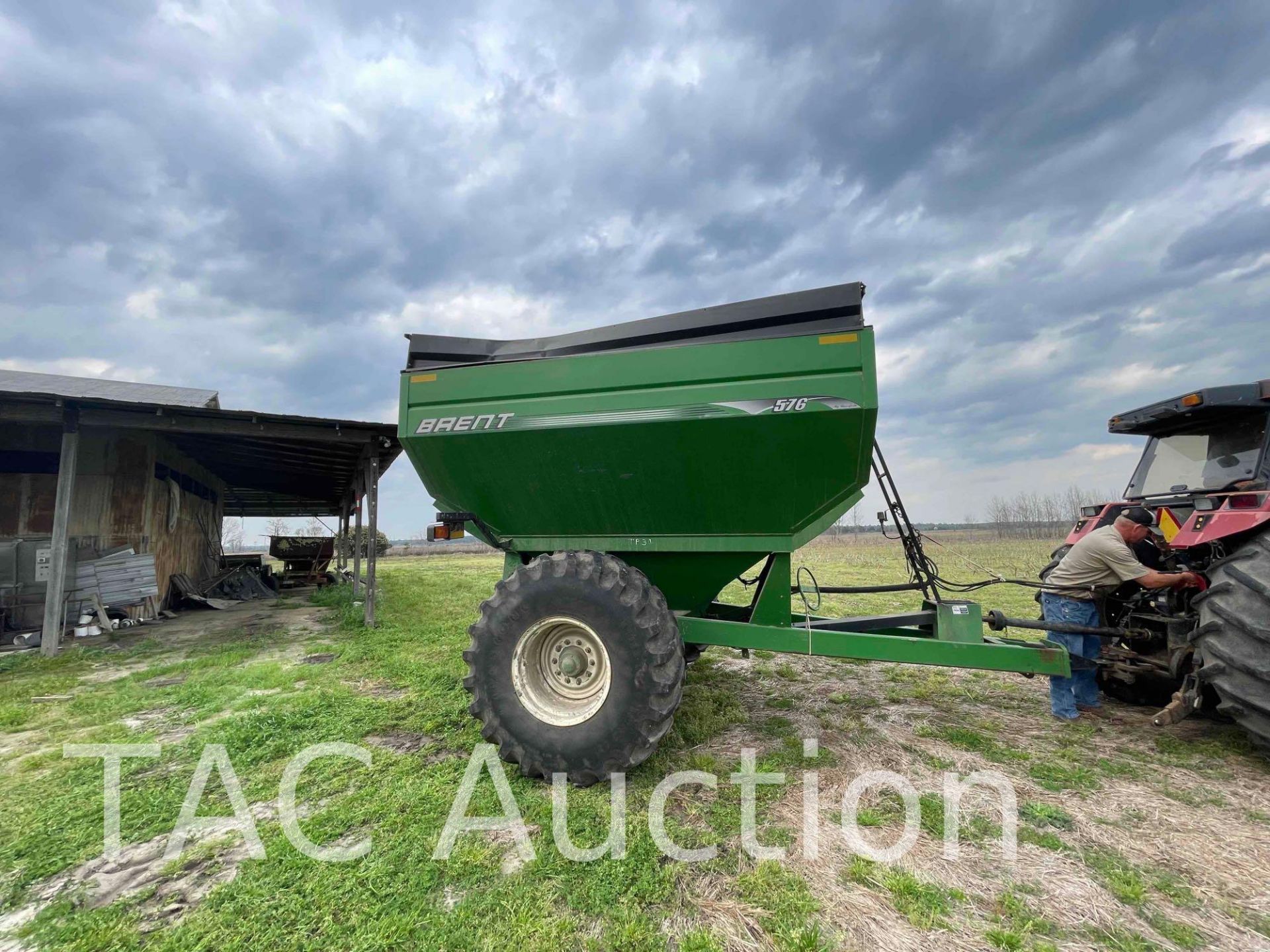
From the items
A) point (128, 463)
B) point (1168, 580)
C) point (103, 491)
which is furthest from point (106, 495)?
point (1168, 580)

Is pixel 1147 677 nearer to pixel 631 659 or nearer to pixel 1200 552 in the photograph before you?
pixel 1200 552

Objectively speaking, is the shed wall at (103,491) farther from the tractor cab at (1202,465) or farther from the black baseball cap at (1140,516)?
the tractor cab at (1202,465)

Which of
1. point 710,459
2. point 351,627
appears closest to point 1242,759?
point 710,459

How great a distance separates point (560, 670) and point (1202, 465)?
16.8ft

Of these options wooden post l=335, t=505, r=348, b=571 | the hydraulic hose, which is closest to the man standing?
the hydraulic hose

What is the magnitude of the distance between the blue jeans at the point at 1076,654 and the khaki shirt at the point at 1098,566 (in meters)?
0.13

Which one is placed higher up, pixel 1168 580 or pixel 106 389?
pixel 106 389

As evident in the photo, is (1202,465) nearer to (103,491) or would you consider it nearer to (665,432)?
(665,432)

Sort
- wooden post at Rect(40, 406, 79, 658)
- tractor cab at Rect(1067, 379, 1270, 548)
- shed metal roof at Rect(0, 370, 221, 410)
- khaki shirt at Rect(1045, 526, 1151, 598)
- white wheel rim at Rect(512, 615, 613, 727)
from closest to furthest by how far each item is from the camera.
Result: white wheel rim at Rect(512, 615, 613, 727), tractor cab at Rect(1067, 379, 1270, 548), khaki shirt at Rect(1045, 526, 1151, 598), wooden post at Rect(40, 406, 79, 658), shed metal roof at Rect(0, 370, 221, 410)

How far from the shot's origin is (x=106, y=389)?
410 inches

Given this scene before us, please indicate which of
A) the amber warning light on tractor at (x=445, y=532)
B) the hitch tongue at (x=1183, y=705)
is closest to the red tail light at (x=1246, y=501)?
the hitch tongue at (x=1183, y=705)

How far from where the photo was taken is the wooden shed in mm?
6848

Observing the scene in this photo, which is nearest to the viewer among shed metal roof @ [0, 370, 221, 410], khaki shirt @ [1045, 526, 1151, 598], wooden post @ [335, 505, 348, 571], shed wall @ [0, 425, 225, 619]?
khaki shirt @ [1045, 526, 1151, 598]

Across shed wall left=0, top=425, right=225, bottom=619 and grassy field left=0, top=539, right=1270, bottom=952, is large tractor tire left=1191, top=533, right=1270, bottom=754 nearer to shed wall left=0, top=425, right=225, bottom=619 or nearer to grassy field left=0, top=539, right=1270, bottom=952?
grassy field left=0, top=539, right=1270, bottom=952
